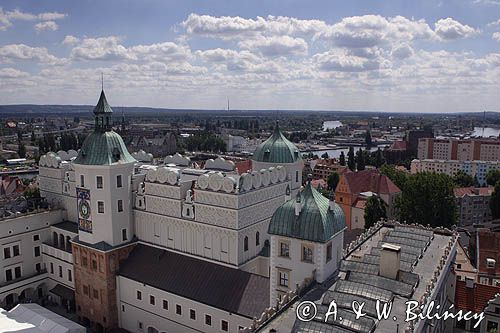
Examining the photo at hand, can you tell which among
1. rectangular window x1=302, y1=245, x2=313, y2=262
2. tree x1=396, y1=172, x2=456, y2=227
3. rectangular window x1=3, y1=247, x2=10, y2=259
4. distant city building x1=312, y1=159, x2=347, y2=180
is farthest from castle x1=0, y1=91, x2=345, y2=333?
distant city building x1=312, y1=159, x2=347, y2=180

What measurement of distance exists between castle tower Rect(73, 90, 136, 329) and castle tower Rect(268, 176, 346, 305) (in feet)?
63.6

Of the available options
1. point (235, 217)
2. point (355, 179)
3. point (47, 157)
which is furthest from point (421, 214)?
point (47, 157)

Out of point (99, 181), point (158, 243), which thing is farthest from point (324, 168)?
point (99, 181)

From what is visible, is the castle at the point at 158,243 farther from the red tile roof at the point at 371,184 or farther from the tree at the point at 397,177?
the tree at the point at 397,177

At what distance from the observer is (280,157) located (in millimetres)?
46750

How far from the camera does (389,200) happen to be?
76.8 m

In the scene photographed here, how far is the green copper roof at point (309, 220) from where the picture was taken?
2827 centimetres

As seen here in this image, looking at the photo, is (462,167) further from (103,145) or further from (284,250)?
(284,250)

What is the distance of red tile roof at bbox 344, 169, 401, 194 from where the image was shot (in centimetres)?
7781

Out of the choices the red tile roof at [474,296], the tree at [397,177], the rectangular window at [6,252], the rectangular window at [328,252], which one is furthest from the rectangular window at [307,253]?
the tree at [397,177]

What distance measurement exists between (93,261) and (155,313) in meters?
8.40

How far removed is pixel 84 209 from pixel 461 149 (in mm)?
170276

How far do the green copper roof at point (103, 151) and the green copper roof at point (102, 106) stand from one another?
2092mm

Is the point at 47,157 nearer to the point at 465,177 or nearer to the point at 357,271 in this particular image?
the point at 357,271
